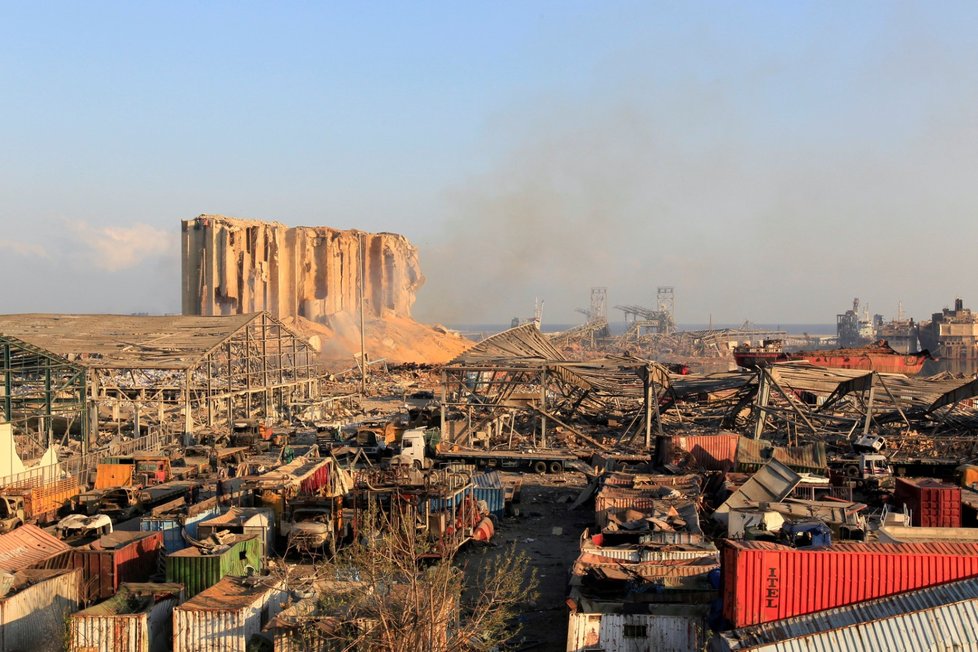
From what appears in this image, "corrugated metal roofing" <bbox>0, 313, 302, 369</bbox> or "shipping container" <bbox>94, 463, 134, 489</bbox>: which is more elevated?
"corrugated metal roofing" <bbox>0, 313, 302, 369</bbox>

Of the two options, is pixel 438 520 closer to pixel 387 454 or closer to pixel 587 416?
pixel 387 454

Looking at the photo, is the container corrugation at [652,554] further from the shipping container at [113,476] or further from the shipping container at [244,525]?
the shipping container at [113,476]

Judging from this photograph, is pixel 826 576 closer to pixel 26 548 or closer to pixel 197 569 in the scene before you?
pixel 197 569

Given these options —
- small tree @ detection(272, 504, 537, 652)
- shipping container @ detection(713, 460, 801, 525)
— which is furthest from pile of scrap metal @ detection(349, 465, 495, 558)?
shipping container @ detection(713, 460, 801, 525)

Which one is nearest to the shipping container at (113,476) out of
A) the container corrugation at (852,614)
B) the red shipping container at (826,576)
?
the red shipping container at (826,576)

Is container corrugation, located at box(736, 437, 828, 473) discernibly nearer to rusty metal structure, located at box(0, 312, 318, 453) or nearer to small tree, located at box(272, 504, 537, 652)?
small tree, located at box(272, 504, 537, 652)

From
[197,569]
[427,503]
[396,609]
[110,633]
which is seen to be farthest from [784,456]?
[110,633]

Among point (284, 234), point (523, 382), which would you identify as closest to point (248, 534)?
point (523, 382)
